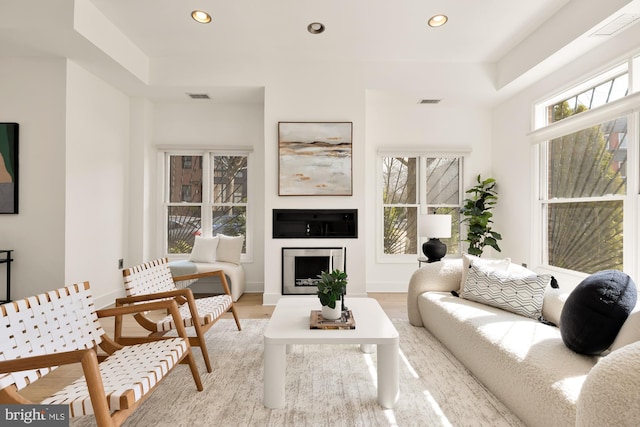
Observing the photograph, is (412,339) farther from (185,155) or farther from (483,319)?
(185,155)

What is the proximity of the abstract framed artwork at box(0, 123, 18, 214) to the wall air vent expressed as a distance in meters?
5.43

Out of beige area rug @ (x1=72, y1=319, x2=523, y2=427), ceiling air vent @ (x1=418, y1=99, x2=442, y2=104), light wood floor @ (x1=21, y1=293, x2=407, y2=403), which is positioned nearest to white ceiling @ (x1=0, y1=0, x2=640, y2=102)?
ceiling air vent @ (x1=418, y1=99, x2=442, y2=104)

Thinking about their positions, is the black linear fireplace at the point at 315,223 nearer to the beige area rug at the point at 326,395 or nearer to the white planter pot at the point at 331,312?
the beige area rug at the point at 326,395

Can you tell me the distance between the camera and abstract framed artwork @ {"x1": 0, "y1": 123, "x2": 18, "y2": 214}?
11.4 ft

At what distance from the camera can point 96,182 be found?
159 inches

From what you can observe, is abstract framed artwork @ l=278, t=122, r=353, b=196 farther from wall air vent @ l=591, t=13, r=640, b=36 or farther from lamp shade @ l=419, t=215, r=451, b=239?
wall air vent @ l=591, t=13, r=640, b=36

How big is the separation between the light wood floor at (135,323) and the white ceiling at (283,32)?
268cm

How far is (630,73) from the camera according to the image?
9.59 feet

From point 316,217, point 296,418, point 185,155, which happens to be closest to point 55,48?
point 185,155

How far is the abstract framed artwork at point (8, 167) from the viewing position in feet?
11.4

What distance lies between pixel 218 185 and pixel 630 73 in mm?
4727

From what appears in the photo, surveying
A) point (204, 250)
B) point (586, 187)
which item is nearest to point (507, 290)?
point (586, 187)

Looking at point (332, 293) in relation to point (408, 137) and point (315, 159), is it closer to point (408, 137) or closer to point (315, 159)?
point (315, 159)

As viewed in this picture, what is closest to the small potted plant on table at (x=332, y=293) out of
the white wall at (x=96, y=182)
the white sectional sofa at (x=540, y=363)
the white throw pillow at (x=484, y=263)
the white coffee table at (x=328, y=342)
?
the white coffee table at (x=328, y=342)
